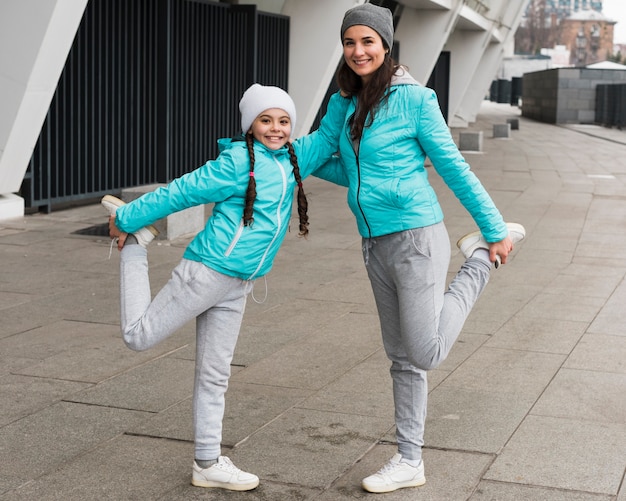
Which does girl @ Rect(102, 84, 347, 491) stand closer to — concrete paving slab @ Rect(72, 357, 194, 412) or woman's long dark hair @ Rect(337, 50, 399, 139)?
woman's long dark hair @ Rect(337, 50, 399, 139)

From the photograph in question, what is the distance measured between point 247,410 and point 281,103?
1690mm

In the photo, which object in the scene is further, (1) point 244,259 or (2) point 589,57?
(2) point 589,57

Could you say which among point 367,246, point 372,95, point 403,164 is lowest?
point 367,246

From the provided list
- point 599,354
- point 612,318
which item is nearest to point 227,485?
point 599,354

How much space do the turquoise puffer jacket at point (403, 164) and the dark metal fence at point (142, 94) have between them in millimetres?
8744

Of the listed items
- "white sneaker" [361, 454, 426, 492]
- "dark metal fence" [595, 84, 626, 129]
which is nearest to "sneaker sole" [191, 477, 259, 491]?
"white sneaker" [361, 454, 426, 492]

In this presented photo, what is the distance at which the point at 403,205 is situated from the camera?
392 centimetres

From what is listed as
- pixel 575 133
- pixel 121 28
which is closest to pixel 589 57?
pixel 575 133

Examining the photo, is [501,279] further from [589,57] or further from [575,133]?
[589,57]

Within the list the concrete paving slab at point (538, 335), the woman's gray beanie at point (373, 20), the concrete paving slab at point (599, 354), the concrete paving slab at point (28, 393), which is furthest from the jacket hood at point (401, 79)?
the concrete paving slab at point (538, 335)

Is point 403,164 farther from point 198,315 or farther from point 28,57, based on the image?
point 28,57

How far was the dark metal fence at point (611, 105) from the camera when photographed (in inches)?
1564

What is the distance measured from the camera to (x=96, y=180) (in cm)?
1334

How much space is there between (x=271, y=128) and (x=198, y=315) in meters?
0.74
